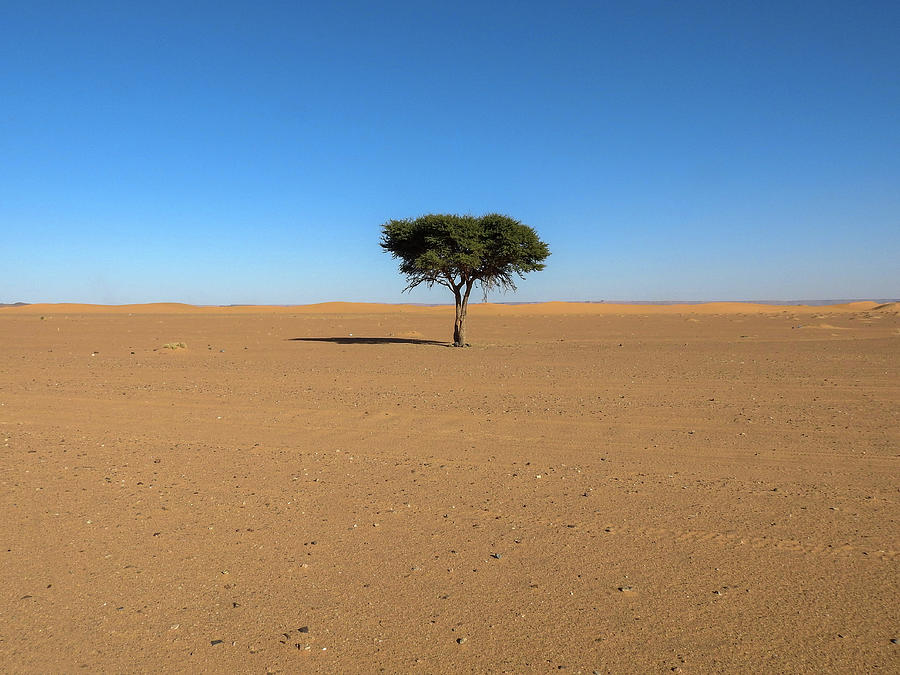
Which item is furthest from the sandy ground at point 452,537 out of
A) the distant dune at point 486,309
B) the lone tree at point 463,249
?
the distant dune at point 486,309

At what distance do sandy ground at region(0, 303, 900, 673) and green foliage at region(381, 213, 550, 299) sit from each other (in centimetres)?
1590

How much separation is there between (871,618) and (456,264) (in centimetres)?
2504

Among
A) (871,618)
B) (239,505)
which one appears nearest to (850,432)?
(871,618)

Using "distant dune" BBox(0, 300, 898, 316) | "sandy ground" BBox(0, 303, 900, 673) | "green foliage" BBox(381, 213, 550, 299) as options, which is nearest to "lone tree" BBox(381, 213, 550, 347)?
"green foliage" BBox(381, 213, 550, 299)

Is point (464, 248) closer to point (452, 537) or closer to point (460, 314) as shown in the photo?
point (460, 314)

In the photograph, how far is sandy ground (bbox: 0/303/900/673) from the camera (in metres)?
3.92

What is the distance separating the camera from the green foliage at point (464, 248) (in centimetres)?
2758

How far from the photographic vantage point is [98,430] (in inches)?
402

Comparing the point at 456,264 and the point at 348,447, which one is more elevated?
the point at 456,264

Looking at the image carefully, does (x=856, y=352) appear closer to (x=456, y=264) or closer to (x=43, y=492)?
(x=456, y=264)

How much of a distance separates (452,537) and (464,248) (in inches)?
897

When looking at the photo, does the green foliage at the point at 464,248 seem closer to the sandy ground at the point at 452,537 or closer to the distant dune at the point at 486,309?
the sandy ground at the point at 452,537

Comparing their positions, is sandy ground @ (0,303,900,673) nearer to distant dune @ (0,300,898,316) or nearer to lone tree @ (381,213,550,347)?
lone tree @ (381,213,550,347)

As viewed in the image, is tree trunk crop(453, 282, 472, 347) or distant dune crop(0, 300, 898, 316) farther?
distant dune crop(0, 300, 898, 316)
